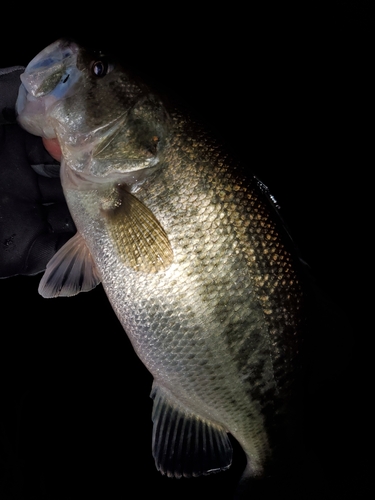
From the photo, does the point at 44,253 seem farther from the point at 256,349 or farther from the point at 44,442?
the point at 44,442

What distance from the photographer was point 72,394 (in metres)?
2.94

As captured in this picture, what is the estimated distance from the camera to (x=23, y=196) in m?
1.58

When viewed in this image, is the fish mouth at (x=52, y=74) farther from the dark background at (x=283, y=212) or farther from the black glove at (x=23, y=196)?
the dark background at (x=283, y=212)

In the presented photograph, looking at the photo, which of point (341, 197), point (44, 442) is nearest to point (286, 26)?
point (341, 197)

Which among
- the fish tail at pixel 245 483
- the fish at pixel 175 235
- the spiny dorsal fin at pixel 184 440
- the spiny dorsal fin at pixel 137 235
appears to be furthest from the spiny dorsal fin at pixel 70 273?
the fish tail at pixel 245 483

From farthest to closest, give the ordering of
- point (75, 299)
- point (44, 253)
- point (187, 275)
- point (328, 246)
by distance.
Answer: point (328, 246) → point (75, 299) → point (44, 253) → point (187, 275)

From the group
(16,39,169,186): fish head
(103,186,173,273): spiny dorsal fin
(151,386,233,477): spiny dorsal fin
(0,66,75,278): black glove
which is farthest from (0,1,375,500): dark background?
(103,186,173,273): spiny dorsal fin

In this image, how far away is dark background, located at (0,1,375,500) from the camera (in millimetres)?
2857

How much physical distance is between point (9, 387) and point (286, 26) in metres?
4.21

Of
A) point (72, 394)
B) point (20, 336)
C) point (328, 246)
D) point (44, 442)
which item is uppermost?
point (328, 246)

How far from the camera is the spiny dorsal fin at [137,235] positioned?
1040 millimetres

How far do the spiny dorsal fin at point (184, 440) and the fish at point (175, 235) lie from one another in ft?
0.30

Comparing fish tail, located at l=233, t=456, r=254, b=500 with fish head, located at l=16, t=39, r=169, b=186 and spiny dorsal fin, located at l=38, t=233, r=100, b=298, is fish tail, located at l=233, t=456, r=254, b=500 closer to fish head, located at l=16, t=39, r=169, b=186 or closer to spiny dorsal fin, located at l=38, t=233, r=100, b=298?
spiny dorsal fin, located at l=38, t=233, r=100, b=298

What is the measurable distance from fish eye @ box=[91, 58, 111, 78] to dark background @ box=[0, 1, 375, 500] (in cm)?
170
